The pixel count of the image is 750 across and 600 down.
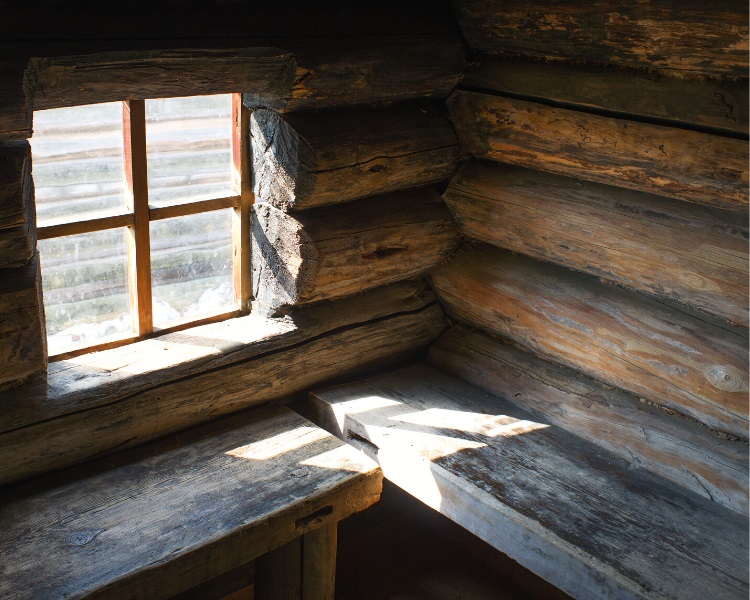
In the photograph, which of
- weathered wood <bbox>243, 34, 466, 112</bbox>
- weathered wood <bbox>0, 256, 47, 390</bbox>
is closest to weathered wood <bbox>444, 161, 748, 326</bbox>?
weathered wood <bbox>243, 34, 466, 112</bbox>

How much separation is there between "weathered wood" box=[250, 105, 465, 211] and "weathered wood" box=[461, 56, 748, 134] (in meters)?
0.23

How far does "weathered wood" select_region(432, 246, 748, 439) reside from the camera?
217cm

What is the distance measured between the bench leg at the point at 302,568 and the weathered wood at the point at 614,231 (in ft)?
3.46

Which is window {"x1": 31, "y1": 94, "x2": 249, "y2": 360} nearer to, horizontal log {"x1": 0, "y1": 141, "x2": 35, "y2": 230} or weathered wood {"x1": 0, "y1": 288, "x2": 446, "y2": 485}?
weathered wood {"x1": 0, "y1": 288, "x2": 446, "y2": 485}

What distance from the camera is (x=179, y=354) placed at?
7.82 ft

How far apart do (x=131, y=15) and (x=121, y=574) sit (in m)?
1.28

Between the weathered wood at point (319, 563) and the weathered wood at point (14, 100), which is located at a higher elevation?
the weathered wood at point (14, 100)

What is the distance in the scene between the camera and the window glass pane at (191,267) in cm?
244

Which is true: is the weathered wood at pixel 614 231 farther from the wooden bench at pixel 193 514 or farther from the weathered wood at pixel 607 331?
the wooden bench at pixel 193 514

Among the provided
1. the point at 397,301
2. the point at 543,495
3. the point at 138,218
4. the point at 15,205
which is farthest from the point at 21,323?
the point at 543,495

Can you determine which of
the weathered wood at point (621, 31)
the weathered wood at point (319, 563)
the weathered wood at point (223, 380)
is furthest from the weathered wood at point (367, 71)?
the weathered wood at point (319, 563)

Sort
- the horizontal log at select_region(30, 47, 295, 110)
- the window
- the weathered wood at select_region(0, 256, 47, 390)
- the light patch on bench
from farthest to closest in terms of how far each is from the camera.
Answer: the light patch on bench < the window < the weathered wood at select_region(0, 256, 47, 390) < the horizontal log at select_region(30, 47, 295, 110)

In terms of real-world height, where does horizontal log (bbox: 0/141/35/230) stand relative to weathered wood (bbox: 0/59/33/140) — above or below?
below

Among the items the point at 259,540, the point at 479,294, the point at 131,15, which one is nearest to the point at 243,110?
the point at 131,15
